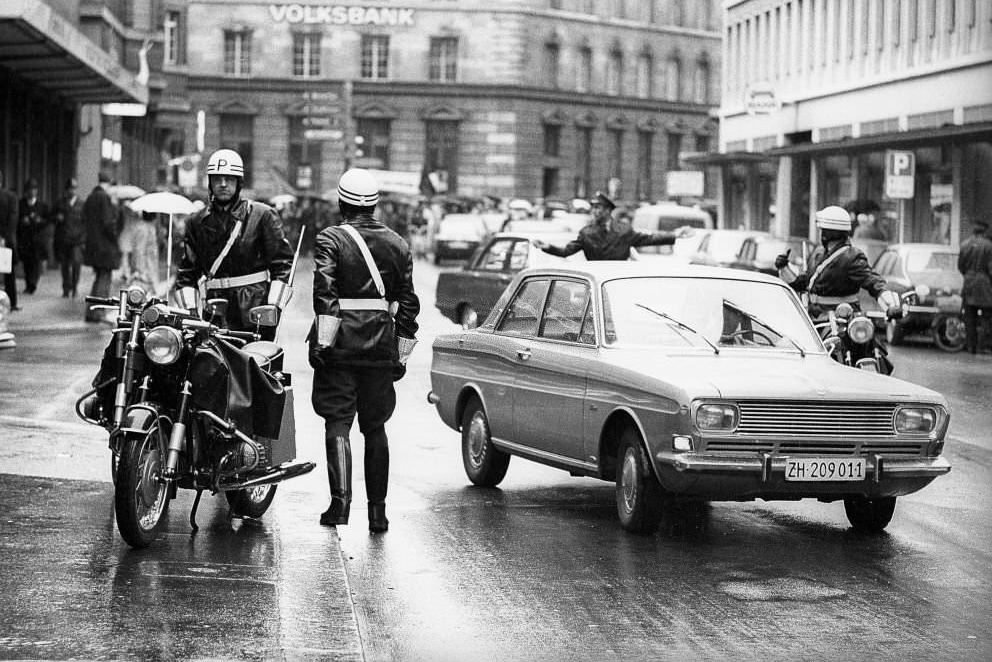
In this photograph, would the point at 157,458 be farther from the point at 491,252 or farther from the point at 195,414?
the point at 491,252

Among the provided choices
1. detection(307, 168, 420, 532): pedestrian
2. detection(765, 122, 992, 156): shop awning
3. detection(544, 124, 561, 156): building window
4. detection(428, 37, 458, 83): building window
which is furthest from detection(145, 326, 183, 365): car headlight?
detection(544, 124, 561, 156): building window

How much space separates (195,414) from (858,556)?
326cm

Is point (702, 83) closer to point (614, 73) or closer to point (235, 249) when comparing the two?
point (614, 73)

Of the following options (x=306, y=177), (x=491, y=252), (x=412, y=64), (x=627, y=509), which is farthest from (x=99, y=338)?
(x=412, y=64)

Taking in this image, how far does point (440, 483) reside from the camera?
1209 centimetres

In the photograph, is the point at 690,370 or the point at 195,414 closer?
the point at 195,414

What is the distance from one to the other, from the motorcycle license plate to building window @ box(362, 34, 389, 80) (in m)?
92.3

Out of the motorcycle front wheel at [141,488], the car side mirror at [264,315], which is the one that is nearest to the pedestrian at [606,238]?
the car side mirror at [264,315]

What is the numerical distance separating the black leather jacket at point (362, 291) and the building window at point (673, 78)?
328 feet

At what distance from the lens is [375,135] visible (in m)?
100

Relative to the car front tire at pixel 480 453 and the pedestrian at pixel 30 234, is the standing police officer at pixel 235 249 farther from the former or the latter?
the pedestrian at pixel 30 234

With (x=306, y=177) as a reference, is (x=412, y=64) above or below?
above

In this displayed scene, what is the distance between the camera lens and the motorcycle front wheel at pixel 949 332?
28.6 m

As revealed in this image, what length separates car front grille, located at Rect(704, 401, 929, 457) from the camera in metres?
9.68
